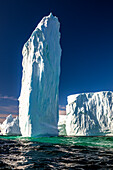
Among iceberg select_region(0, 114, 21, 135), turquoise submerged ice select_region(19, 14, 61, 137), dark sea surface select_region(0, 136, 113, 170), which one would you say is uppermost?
turquoise submerged ice select_region(19, 14, 61, 137)

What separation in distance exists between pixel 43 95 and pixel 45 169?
17073 millimetres

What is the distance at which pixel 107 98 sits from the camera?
106 ft

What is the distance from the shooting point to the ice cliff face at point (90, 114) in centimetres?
3058

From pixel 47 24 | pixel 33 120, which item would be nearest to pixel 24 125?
pixel 33 120

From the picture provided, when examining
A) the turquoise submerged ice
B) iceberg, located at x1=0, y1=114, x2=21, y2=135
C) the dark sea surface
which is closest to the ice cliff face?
the turquoise submerged ice

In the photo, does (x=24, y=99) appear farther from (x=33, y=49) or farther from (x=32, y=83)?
(x=33, y=49)

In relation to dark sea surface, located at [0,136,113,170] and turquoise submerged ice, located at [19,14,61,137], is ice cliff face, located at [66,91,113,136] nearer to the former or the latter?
turquoise submerged ice, located at [19,14,61,137]

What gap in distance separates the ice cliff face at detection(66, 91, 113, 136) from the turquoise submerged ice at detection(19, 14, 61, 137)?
9.48 m

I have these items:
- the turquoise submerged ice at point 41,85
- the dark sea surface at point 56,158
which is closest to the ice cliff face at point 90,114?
the turquoise submerged ice at point 41,85

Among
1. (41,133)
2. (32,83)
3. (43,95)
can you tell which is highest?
(32,83)

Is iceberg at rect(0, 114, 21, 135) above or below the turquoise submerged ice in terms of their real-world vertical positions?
below

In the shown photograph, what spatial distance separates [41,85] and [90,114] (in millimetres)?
14463

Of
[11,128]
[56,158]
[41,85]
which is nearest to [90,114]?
[41,85]

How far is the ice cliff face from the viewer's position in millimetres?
30578
